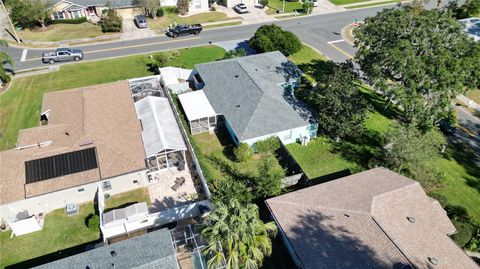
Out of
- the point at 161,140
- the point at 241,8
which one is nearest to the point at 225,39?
the point at 241,8

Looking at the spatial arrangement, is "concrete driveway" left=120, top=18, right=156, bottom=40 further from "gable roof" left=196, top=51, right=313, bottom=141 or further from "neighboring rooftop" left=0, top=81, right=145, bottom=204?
A: "neighboring rooftop" left=0, top=81, right=145, bottom=204

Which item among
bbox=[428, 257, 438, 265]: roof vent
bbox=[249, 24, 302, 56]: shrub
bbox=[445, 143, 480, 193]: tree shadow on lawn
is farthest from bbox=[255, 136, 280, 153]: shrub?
bbox=[249, 24, 302, 56]: shrub

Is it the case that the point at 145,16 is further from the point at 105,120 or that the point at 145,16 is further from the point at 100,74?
the point at 105,120

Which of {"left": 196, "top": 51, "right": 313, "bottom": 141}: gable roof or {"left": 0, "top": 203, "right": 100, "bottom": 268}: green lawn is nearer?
{"left": 0, "top": 203, "right": 100, "bottom": 268}: green lawn

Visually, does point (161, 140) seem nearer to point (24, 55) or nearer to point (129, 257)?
point (129, 257)

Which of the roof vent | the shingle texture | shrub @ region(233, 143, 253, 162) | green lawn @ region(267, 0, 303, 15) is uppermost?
the shingle texture
